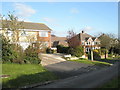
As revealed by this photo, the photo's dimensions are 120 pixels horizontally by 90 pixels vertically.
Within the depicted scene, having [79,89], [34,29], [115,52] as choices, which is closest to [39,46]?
[79,89]

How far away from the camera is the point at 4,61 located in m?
19.7

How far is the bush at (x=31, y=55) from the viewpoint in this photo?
68.9ft

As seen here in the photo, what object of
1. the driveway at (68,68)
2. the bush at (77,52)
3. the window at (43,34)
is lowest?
the driveway at (68,68)

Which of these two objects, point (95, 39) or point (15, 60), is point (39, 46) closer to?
→ point (15, 60)

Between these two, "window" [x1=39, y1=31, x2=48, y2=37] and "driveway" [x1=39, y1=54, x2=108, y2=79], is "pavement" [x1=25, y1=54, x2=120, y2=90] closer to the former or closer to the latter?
"driveway" [x1=39, y1=54, x2=108, y2=79]

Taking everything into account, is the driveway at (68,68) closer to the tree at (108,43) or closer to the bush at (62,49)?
the bush at (62,49)

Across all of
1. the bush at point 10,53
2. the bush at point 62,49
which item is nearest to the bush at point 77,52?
the bush at point 62,49

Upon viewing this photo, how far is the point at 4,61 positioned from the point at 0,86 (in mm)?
9052

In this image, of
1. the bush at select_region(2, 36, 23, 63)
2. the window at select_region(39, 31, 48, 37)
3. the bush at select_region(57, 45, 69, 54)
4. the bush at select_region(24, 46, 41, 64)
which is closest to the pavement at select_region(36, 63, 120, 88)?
the bush at select_region(24, 46, 41, 64)

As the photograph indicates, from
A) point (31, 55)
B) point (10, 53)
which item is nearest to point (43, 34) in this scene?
point (31, 55)

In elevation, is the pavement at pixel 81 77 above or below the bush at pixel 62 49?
below

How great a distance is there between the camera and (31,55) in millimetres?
21406

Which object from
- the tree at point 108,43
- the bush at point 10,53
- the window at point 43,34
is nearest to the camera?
the bush at point 10,53

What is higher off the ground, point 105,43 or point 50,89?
point 105,43
